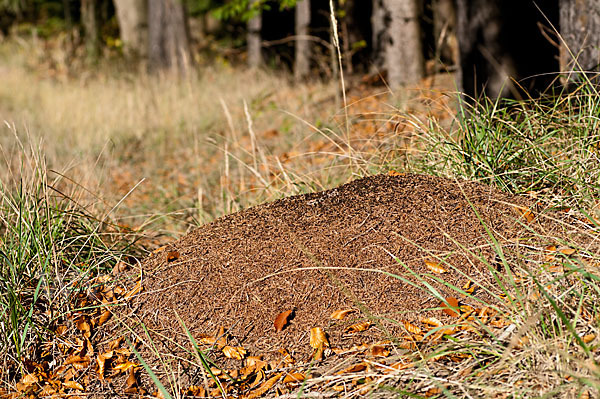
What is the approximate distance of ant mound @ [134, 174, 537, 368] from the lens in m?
2.44

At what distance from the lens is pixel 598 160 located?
2.91m

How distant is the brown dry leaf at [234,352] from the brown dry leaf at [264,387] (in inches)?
7.2

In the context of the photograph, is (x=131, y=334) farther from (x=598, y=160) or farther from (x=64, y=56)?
(x=64, y=56)

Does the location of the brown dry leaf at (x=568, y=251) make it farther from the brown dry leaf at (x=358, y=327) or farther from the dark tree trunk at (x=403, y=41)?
the dark tree trunk at (x=403, y=41)

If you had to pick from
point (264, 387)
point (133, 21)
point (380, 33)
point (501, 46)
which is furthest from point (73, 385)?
point (133, 21)

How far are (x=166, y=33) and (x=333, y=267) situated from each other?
401 inches

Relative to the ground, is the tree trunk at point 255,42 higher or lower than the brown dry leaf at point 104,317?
higher

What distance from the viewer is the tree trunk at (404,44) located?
730 centimetres

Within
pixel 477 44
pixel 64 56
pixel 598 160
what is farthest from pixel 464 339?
pixel 64 56

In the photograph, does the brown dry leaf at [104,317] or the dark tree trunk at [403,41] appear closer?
the brown dry leaf at [104,317]

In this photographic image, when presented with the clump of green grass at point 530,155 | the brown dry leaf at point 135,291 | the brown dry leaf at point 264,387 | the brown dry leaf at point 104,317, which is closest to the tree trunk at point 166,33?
the clump of green grass at point 530,155

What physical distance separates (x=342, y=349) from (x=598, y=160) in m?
1.61

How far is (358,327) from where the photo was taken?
2.39 m

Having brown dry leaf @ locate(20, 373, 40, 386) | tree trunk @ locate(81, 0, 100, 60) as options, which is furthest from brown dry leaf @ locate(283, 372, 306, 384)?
tree trunk @ locate(81, 0, 100, 60)
